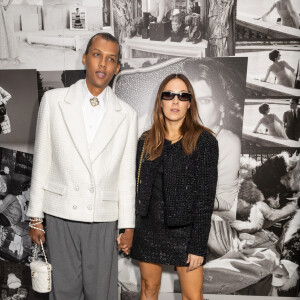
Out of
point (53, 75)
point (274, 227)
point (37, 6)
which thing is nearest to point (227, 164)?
point (274, 227)

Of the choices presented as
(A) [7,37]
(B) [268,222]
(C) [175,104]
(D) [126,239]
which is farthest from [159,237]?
(A) [7,37]

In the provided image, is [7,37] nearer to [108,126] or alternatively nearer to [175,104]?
[108,126]

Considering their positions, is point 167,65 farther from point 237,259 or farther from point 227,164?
point 237,259

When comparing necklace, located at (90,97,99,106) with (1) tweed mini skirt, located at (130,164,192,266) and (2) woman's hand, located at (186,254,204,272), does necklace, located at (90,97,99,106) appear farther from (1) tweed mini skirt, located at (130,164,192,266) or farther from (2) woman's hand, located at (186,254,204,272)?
(2) woman's hand, located at (186,254,204,272)

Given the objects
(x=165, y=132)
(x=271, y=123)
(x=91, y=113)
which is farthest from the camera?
(x=271, y=123)

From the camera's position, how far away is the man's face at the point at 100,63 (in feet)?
7.34

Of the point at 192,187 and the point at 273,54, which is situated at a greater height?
the point at 273,54

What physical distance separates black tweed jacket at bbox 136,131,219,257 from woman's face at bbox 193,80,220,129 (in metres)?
0.61

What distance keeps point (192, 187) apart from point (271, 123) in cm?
100

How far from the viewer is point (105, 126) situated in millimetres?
2199

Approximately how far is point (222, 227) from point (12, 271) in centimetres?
183

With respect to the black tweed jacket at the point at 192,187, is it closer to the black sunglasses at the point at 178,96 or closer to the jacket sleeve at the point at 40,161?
the black sunglasses at the point at 178,96

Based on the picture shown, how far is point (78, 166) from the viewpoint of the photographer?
215cm

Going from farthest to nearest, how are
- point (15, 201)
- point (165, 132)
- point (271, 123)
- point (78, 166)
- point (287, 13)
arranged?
point (15, 201)
point (271, 123)
point (287, 13)
point (165, 132)
point (78, 166)
